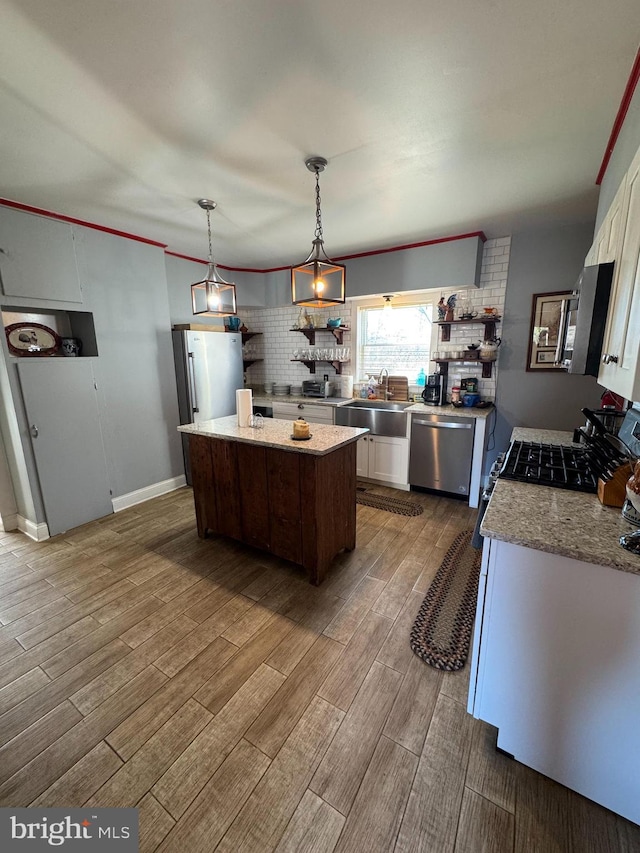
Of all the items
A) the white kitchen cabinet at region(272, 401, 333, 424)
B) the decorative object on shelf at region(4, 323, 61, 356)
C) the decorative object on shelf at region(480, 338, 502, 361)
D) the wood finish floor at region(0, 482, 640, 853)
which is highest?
the decorative object on shelf at region(4, 323, 61, 356)

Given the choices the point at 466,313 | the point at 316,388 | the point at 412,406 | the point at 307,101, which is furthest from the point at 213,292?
the point at 466,313

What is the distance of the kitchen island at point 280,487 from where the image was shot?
2193 mm

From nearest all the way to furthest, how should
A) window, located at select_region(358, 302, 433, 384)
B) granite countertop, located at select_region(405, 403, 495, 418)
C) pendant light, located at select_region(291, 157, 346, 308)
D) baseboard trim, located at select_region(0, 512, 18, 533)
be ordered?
1. pendant light, located at select_region(291, 157, 346, 308)
2. baseboard trim, located at select_region(0, 512, 18, 533)
3. granite countertop, located at select_region(405, 403, 495, 418)
4. window, located at select_region(358, 302, 433, 384)

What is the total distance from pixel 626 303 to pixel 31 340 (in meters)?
4.00

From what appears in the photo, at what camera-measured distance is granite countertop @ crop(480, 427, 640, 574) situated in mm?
1044

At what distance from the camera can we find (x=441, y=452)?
346 centimetres

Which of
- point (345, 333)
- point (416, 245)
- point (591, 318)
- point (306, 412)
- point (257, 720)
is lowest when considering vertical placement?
point (257, 720)

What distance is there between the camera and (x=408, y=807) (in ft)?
3.82

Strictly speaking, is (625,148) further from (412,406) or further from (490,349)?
(412,406)

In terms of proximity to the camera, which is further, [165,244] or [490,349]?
[165,244]

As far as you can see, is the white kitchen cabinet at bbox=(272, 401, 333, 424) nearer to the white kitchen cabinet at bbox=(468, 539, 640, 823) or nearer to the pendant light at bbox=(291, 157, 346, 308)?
the pendant light at bbox=(291, 157, 346, 308)

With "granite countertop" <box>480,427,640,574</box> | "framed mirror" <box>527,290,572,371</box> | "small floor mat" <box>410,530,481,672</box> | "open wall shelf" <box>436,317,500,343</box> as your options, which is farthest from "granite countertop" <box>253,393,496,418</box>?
"granite countertop" <box>480,427,640,574</box>

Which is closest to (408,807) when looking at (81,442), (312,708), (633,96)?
(312,708)

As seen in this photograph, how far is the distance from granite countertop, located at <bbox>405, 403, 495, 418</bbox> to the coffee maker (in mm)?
103
